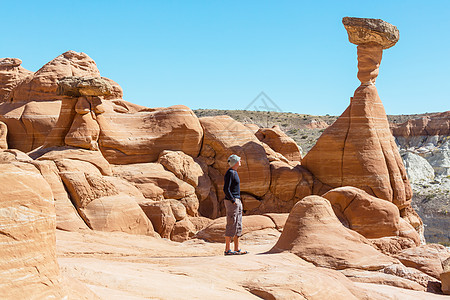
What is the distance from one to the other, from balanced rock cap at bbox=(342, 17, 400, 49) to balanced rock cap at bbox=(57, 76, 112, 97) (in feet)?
33.1

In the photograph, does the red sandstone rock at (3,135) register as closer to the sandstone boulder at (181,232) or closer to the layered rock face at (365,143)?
the sandstone boulder at (181,232)

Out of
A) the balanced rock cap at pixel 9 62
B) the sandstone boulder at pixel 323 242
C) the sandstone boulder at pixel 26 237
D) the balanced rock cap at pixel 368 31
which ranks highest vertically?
the balanced rock cap at pixel 368 31

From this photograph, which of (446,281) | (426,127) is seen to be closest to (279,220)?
(446,281)

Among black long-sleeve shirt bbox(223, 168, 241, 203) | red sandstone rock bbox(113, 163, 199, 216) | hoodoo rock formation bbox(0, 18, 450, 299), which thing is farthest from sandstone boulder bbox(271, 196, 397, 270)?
red sandstone rock bbox(113, 163, 199, 216)

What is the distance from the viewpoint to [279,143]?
72.6ft

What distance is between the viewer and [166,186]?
47.8 feet

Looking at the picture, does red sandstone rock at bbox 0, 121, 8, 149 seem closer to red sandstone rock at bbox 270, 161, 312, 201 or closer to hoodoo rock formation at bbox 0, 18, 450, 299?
hoodoo rock formation at bbox 0, 18, 450, 299

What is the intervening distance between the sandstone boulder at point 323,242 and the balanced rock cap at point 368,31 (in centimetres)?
1147

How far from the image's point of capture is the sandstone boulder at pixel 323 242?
303 inches

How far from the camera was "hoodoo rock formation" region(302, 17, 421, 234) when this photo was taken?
17.4 m

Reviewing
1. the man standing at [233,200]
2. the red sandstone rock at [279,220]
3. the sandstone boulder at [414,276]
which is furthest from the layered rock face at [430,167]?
the man standing at [233,200]

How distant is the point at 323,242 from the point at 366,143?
10589 millimetres

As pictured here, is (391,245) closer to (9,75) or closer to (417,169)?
(9,75)

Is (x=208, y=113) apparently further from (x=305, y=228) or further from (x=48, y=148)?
(x=305, y=228)
